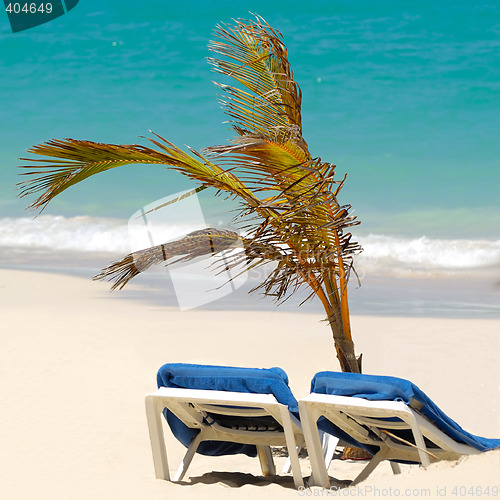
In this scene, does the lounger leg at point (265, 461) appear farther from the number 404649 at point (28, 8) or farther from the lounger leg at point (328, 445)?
the number 404649 at point (28, 8)

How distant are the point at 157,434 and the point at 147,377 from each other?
536cm

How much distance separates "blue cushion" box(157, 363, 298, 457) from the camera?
390 cm

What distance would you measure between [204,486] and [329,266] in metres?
2.36

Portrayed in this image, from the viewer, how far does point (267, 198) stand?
595 centimetres

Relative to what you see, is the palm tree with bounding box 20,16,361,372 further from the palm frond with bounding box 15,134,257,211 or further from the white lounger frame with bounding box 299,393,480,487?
the white lounger frame with bounding box 299,393,480,487

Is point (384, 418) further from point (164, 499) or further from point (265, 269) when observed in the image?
point (265, 269)

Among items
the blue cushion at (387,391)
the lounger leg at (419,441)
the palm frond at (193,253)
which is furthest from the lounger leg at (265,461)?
the palm frond at (193,253)

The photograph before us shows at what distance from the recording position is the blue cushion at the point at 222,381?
3.90 meters

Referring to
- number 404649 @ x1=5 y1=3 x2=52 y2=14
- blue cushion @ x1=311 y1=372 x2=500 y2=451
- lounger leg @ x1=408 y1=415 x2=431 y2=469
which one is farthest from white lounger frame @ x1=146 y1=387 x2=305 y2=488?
number 404649 @ x1=5 y1=3 x2=52 y2=14

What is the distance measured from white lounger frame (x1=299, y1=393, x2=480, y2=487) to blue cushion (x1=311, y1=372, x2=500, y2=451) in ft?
0.13

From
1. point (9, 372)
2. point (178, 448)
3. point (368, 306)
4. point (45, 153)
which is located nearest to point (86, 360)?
point (9, 372)

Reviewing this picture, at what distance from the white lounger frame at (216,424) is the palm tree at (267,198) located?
5.20ft

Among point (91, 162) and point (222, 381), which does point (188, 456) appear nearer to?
point (222, 381)

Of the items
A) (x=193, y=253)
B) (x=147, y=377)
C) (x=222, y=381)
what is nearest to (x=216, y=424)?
(x=222, y=381)
